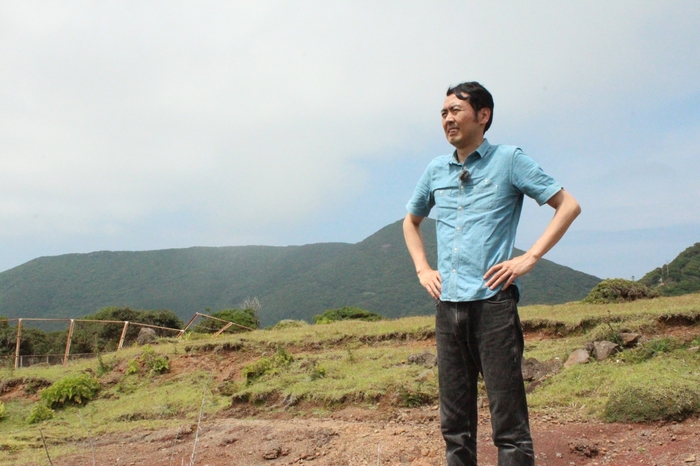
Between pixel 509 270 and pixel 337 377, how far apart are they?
19.4 feet

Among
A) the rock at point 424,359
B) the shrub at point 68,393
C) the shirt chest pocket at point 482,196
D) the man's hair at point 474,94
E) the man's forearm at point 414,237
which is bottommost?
the shrub at point 68,393

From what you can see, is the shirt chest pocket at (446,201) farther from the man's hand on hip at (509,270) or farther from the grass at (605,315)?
the grass at (605,315)

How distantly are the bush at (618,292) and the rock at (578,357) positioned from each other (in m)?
6.81

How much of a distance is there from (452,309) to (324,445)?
121 inches

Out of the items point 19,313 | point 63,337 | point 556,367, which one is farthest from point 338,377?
point 19,313

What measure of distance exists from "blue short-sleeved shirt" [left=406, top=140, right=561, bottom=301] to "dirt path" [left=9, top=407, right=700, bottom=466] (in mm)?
2297

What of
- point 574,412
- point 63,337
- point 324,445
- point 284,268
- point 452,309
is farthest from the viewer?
point 284,268

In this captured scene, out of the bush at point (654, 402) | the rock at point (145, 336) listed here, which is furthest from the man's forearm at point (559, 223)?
the rock at point (145, 336)

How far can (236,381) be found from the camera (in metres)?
9.12

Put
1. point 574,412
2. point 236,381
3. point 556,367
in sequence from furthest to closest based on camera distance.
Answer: point 236,381 < point 556,367 < point 574,412

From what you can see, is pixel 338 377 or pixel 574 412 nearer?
pixel 574 412

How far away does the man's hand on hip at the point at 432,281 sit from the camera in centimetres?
240

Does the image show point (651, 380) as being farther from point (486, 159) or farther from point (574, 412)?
point (486, 159)

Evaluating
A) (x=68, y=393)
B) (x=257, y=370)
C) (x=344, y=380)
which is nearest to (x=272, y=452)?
(x=344, y=380)
